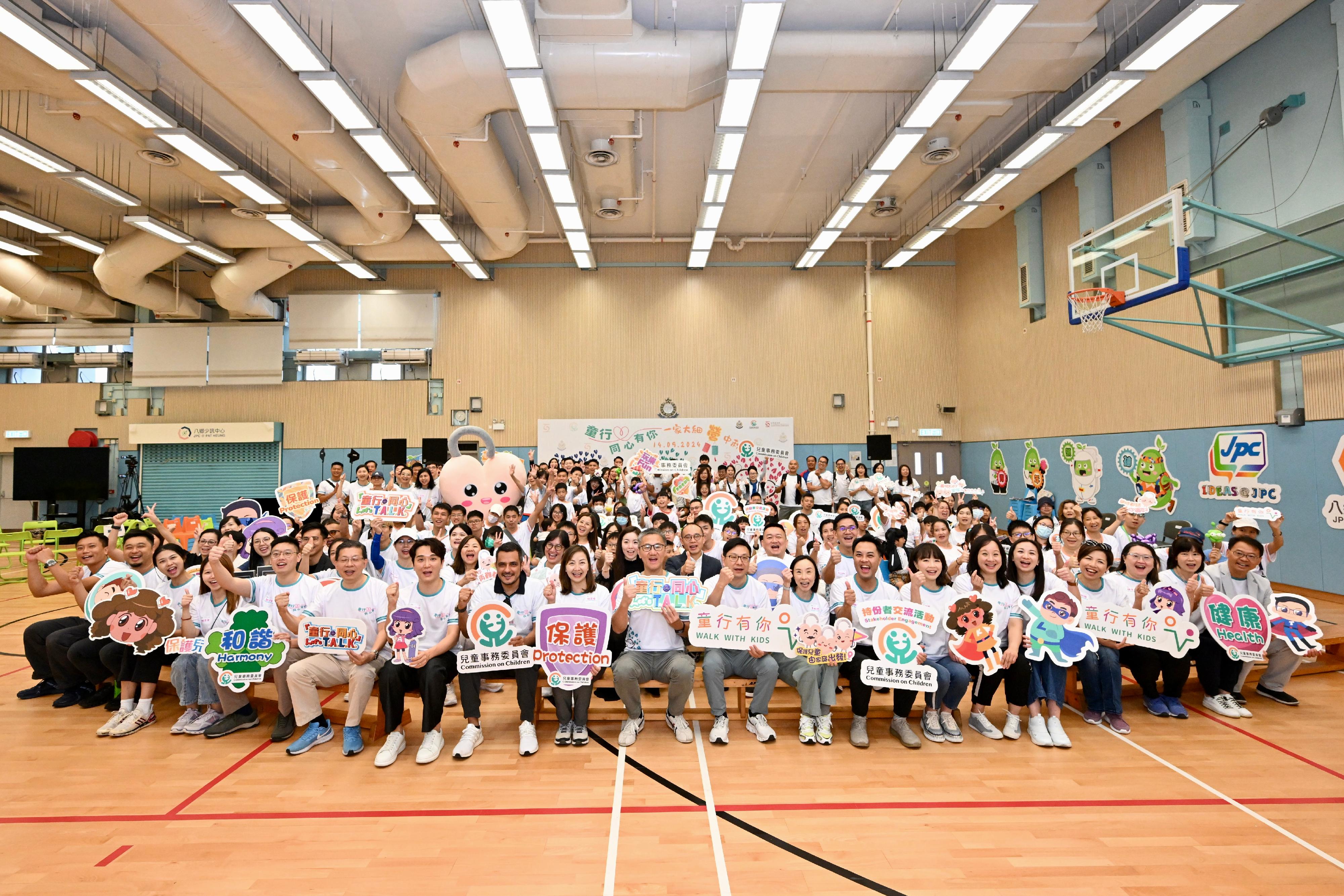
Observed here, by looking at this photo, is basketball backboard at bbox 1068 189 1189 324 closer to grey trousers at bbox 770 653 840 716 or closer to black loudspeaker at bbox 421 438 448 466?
grey trousers at bbox 770 653 840 716

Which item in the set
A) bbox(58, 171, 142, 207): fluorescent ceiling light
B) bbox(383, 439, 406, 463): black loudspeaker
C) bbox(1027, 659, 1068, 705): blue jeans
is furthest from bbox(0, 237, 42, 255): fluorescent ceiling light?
bbox(1027, 659, 1068, 705): blue jeans

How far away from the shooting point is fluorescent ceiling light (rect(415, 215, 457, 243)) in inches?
446

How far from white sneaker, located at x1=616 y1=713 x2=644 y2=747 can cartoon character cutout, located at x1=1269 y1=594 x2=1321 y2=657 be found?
4505mm

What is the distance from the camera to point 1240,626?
4.82m

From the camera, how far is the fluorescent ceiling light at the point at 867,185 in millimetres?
9852

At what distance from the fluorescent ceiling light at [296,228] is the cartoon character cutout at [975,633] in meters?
11.4

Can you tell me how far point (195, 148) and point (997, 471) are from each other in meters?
14.4

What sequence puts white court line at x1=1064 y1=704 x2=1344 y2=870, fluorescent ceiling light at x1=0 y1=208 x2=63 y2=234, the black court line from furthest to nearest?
fluorescent ceiling light at x1=0 y1=208 x2=63 y2=234
white court line at x1=1064 y1=704 x2=1344 y2=870
the black court line

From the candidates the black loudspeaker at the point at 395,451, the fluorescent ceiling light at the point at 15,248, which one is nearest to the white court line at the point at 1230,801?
the black loudspeaker at the point at 395,451

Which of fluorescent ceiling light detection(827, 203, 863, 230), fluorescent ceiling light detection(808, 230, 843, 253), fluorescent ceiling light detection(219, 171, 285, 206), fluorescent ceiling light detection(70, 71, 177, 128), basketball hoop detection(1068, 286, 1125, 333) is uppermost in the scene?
fluorescent ceiling light detection(808, 230, 843, 253)

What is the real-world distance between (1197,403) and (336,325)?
15845 millimetres

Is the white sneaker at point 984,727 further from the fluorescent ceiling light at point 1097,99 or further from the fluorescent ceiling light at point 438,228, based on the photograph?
the fluorescent ceiling light at point 438,228

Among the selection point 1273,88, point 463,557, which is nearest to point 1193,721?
point 463,557

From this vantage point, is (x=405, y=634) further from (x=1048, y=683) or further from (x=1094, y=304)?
(x=1094, y=304)
